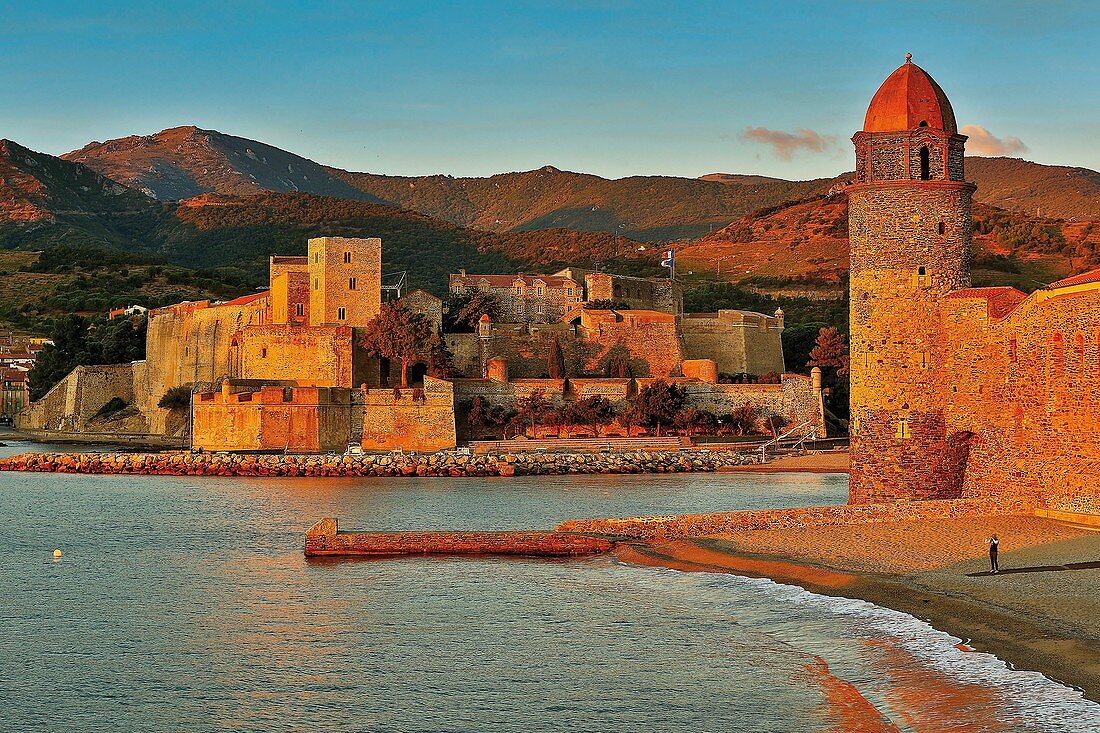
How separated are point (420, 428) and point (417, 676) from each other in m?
28.7

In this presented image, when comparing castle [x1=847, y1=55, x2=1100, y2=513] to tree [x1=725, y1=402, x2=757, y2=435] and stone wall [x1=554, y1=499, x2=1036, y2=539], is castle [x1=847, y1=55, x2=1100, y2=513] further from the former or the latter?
tree [x1=725, y1=402, x2=757, y2=435]

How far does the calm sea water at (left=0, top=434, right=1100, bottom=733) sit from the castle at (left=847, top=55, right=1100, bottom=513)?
467 cm

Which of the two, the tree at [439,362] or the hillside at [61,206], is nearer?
the tree at [439,362]

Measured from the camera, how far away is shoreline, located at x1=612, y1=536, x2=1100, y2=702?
36.4 ft

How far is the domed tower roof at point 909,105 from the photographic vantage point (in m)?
20.2

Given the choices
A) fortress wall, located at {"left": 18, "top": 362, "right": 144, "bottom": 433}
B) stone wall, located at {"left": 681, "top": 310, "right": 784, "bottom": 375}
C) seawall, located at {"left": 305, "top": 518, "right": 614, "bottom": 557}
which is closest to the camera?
seawall, located at {"left": 305, "top": 518, "right": 614, "bottom": 557}

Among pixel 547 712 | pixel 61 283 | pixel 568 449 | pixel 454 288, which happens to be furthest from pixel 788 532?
pixel 61 283

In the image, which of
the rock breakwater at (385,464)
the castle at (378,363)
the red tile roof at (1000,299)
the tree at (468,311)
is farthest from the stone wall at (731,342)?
the red tile roof at (1000,299)

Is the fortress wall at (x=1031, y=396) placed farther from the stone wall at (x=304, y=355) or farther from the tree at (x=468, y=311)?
the tree at (x=468, y=311)

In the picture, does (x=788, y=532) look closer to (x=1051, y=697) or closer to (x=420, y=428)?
(x=1051, y=697)

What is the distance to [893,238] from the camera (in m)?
20.0

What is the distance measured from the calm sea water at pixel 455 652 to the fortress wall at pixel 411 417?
730 inches

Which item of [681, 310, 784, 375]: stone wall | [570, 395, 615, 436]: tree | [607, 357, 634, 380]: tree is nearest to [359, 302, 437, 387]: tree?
[570, 395, 615, 436]: tree


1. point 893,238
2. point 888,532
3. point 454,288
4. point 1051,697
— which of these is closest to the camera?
point 1051,697
